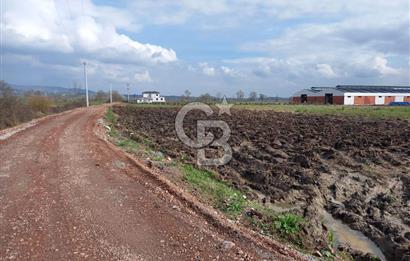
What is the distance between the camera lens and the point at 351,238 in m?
7.86

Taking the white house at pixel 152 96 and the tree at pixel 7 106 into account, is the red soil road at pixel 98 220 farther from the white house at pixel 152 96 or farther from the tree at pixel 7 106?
the white house at pixel 152 96

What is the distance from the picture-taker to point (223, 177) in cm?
1186

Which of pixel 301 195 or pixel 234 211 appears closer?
pixel 234 211

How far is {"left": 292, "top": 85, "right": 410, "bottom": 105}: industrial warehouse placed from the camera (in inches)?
3236

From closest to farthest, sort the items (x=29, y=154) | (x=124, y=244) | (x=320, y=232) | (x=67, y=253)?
(x=67, y=253), (x=124, y=244), (x=320, y=232), (x=29, y=154)

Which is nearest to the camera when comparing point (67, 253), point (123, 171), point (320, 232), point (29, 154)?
point (67, 253)

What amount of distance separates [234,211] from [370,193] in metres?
4.95

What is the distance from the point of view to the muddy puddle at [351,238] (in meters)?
7.29

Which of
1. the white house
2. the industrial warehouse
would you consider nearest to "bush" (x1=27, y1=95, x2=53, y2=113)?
the industrial warehouse

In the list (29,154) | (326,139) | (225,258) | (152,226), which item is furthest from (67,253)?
(326,139)

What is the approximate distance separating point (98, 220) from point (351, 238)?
487 centimetres

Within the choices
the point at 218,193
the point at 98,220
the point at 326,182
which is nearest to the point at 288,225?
the point at 218,193

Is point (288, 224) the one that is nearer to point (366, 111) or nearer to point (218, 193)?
point (218, 193)

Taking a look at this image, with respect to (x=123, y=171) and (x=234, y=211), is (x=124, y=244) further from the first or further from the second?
(x=123, y=171)
